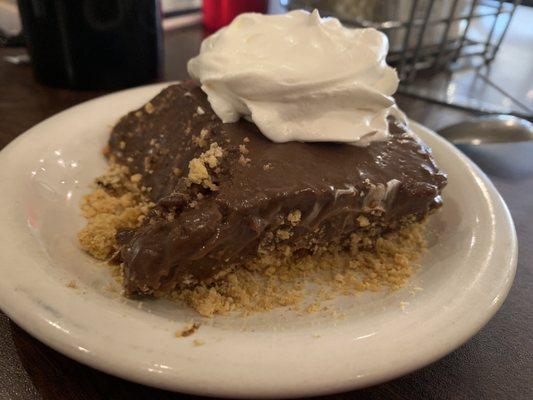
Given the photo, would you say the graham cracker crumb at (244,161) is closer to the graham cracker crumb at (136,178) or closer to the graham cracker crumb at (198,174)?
the graham cracker crumb at (198,174)

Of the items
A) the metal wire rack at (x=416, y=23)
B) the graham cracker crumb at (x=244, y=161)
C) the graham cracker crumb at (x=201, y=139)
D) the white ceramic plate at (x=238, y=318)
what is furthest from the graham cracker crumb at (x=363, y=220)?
the metal wire rack at (x=416, y=23)

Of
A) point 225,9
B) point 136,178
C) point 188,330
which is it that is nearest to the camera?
point 188,330

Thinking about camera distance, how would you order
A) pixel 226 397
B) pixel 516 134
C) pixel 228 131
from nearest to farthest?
pixel 226 397
pixel 228 131
pixel 516 134

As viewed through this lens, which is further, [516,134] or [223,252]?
[516,134]

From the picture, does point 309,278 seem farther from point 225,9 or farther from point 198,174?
point 225,9

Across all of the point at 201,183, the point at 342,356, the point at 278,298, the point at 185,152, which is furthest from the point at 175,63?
the point at 342,356

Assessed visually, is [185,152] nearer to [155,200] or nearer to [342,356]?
[155,200]

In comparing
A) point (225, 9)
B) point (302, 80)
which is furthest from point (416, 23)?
point (302, 80)
